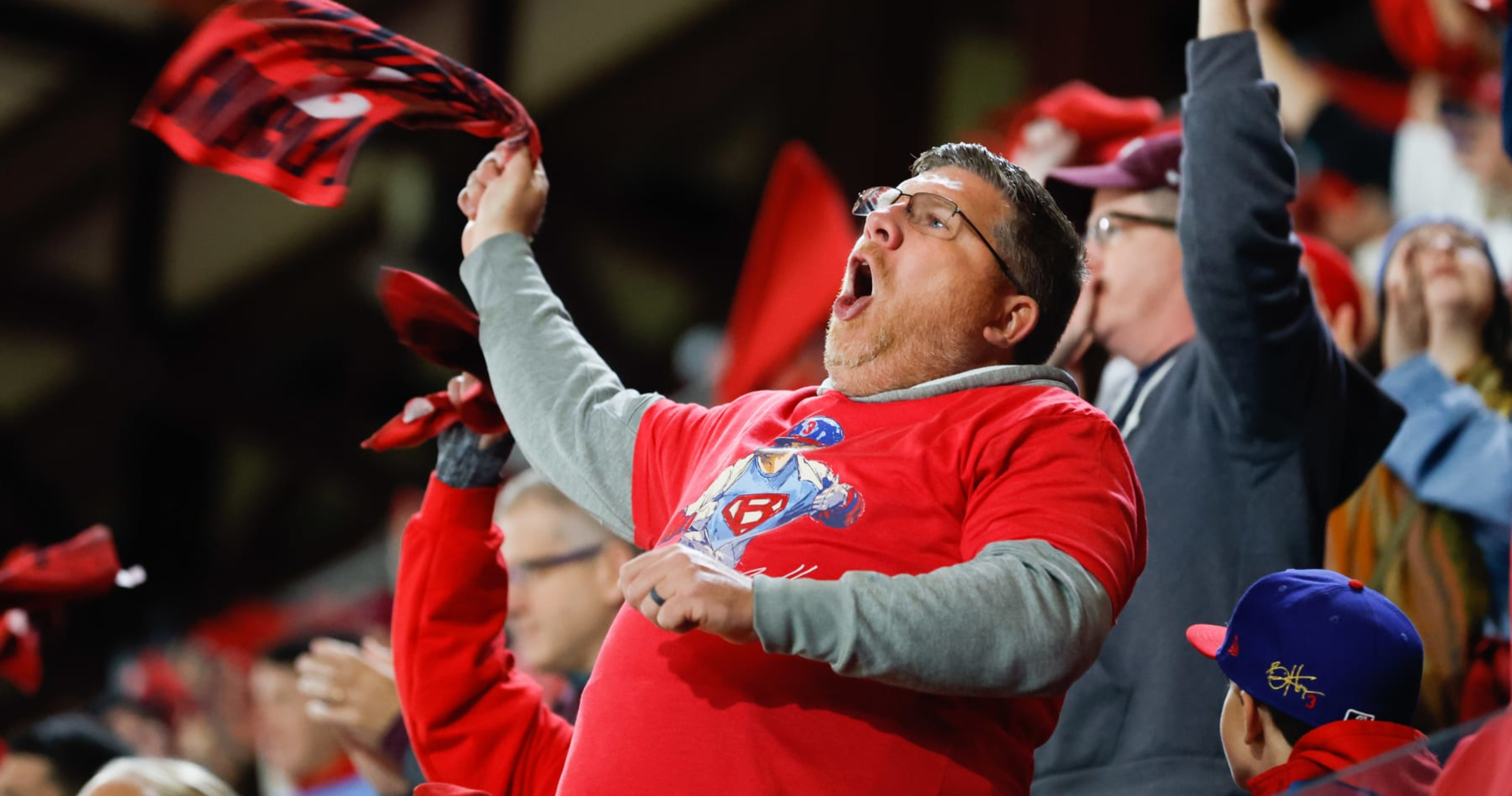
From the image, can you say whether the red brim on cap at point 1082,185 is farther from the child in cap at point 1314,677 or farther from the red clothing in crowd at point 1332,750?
the red clothing in crowd at point 1332,750

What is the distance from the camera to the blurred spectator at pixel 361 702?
7.93 feet

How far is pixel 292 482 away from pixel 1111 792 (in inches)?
302

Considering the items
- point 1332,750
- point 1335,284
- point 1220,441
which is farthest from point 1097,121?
point 1332,750

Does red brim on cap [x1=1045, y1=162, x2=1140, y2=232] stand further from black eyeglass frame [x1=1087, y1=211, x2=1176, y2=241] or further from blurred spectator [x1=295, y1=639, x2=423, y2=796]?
blurred spectator [x1=295, y1=639, x2=423, y2=796]

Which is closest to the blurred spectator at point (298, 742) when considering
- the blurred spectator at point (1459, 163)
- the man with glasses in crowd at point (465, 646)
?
the man with glasses in crowd at point (465, 646)

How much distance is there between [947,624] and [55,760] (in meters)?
2.60

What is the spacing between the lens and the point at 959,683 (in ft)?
4.07

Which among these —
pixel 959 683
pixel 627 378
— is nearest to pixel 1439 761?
pixel 959 683

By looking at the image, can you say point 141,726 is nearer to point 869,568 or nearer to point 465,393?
point 465,393

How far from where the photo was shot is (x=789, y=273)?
10.5 ft

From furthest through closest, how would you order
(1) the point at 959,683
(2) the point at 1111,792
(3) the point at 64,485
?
(3) the point at 64,485, (2) the point at 1111,792, (1) the point at 959,683

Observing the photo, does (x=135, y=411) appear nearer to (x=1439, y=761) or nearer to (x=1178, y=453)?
(x=1178, y=453)

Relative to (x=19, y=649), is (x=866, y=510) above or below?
above

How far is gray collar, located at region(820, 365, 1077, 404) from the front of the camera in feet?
4.93
